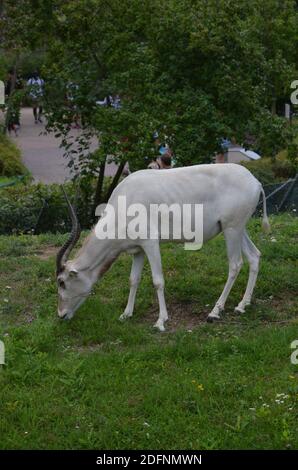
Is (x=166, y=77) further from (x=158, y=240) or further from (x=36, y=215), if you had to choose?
(x=158, y=240)

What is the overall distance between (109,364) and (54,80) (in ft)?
26.9

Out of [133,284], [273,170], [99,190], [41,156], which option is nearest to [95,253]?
[133,284]

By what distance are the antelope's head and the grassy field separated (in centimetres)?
18

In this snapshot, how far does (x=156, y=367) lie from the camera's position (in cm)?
743

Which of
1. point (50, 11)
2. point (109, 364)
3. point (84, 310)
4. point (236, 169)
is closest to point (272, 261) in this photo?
point (236, 169)

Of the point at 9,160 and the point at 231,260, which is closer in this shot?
the point at 231,260

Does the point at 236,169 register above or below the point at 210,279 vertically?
above

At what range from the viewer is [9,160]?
2442cm

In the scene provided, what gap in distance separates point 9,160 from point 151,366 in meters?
17.7

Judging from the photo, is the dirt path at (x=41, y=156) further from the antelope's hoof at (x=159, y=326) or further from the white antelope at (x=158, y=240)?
the antelope's hoof at (x=159, y=326)

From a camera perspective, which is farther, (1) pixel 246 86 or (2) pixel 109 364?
(1) pixel 246 86
